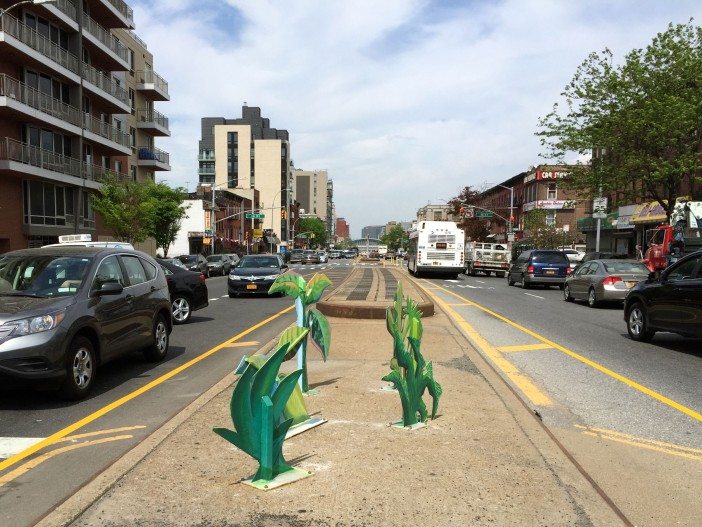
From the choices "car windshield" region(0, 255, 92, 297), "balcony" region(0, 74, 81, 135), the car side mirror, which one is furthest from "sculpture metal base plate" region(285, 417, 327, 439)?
"balcony" region(0, 74, 81, 135)

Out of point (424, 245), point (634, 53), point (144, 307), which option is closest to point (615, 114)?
point (634, 53)

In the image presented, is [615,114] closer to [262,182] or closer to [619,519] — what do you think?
[619,519]

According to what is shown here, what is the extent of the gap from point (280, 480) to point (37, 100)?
31.3m

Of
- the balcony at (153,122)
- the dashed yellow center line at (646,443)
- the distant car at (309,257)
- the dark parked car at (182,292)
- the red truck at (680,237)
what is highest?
the balcony at (153,122)

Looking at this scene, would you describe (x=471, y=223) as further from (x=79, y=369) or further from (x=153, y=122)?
(x=79, y=369)

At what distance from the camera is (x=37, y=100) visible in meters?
29.3

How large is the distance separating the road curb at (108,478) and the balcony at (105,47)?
34.9m

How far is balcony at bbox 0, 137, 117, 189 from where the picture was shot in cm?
2719

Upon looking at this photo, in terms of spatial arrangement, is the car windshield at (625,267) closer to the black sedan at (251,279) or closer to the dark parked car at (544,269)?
the dark parked car at (544,269)

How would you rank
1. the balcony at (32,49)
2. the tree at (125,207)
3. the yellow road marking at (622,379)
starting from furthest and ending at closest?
the tree at (125,207), the balcony at (32,49), the yellow road marking at (622,379)

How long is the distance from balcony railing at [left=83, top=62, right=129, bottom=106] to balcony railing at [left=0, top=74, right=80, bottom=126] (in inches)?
102

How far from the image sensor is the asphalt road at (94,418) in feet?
12.5

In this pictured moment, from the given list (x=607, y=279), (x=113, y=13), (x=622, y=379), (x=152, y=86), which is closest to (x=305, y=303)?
(x=622, y=379)

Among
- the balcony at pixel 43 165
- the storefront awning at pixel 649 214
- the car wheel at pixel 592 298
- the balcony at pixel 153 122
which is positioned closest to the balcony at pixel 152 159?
the balcony at pixel 153 122
